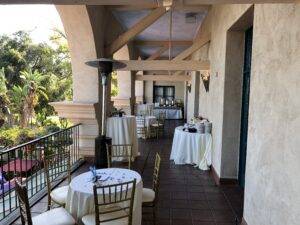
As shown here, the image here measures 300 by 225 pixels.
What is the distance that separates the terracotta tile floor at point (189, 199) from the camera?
12.5 ft

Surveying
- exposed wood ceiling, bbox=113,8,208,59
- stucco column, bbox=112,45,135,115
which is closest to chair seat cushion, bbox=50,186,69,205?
exposed wood ceiling, bbox=113,8,208,59

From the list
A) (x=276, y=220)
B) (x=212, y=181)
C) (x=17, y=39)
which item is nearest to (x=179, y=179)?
(x=212, y=181)

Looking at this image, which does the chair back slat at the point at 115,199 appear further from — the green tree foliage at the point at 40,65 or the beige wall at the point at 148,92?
the beige wall at the point at 148,92

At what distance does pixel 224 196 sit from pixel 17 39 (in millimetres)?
19715

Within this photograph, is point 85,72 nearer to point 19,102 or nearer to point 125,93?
point 125,93

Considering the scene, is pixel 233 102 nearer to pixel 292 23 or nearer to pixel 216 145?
pixel 216 145

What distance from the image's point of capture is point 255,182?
10.2 ft

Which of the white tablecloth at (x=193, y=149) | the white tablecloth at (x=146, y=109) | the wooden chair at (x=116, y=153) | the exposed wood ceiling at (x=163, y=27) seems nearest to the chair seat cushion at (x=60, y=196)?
the wooden chair at (x=116, y=153)

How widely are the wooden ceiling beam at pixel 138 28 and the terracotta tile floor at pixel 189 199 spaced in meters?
2.64

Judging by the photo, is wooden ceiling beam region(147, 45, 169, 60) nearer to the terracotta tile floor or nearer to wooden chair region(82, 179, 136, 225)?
the terracotta tile floor

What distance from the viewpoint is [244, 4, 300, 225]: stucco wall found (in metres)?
2.21

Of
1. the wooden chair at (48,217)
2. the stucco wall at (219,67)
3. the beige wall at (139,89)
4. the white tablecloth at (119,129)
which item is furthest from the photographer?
the beige wall at (139,89)

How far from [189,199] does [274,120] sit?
230 centimetres

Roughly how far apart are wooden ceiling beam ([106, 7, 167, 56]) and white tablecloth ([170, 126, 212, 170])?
232 centimetres
